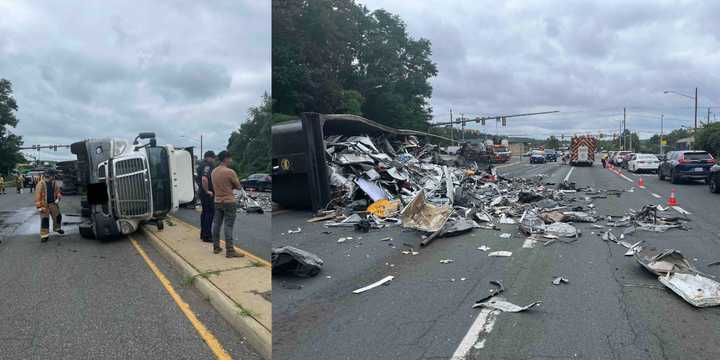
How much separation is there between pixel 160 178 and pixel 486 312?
946 cm

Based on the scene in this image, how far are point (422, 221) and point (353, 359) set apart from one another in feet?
22.3

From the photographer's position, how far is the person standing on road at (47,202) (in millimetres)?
12492

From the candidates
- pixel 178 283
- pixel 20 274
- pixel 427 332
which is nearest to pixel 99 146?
pixel 20 274

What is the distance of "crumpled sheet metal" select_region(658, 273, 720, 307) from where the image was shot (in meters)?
5.59

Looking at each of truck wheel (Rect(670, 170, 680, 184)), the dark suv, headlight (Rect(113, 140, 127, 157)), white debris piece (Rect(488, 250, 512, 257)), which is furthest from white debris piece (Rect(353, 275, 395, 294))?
truck wheel (Rect(670, 170, 680, 184))

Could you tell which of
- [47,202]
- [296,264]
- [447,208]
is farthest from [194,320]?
[47,202]

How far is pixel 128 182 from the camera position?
488 inches

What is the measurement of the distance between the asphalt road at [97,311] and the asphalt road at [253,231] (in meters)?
1.43

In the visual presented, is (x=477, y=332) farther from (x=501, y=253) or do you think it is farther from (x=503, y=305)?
(x=501, y=253)

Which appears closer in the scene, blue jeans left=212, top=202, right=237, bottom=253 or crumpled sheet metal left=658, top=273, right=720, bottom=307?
crumpled sheet metal left=658, top=273, right=720, bottom=307

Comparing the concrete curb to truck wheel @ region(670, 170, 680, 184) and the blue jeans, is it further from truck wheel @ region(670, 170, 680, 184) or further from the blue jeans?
truck wheel @ region(670, 170, 680, 184)

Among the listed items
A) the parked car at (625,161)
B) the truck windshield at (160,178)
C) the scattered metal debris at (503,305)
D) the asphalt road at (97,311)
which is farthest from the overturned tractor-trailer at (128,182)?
the parked car at (625,161)

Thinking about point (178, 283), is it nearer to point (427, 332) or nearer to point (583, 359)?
point (427, 332)

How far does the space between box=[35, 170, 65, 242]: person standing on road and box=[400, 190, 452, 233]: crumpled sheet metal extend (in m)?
7.87
